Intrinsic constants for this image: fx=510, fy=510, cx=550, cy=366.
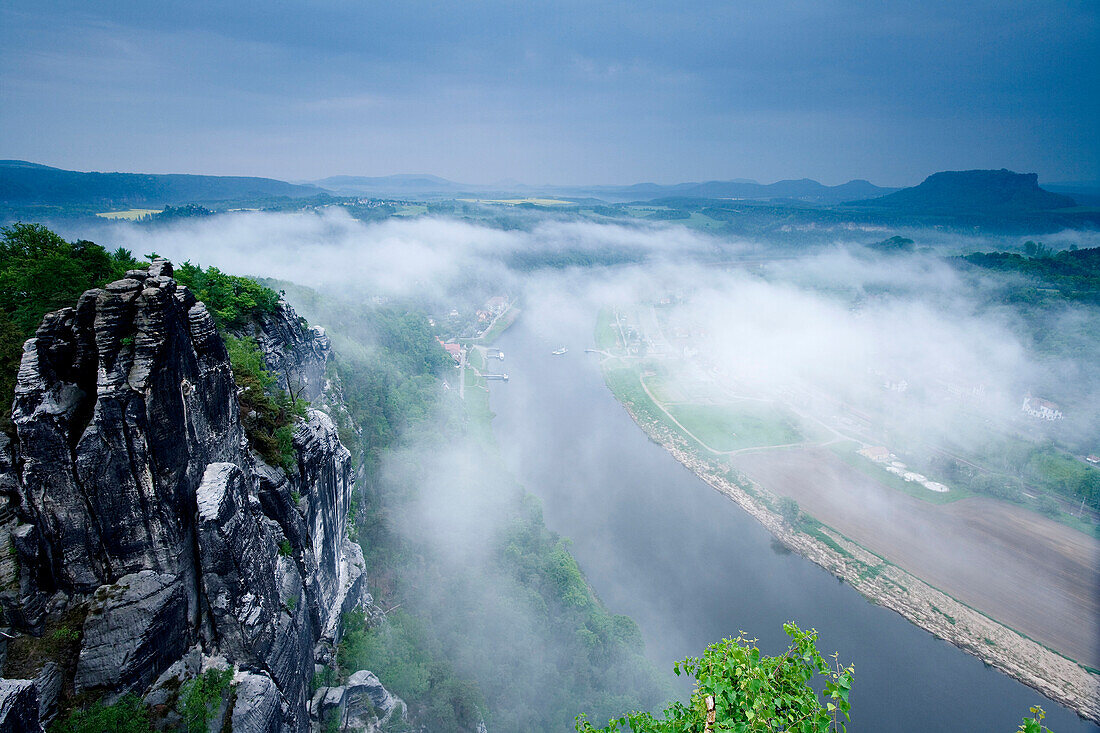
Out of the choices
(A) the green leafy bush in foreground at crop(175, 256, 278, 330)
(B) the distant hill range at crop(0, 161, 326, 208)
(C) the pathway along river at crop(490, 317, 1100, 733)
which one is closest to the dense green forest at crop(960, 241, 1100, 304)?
(C) the pathway along river at crop(490, 317, 1100, 733)

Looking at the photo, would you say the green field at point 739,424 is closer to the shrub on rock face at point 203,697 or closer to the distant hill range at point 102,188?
the shrub on rock face at point 203,697

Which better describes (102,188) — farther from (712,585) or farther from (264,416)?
(712,585)

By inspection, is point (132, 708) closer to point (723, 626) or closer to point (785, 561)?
point (723, 626)

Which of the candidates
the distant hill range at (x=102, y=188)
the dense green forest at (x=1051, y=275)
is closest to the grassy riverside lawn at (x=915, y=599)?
the dense green forest at (x=1051, y=275)

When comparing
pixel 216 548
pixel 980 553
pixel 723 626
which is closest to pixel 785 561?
pixel 723 626

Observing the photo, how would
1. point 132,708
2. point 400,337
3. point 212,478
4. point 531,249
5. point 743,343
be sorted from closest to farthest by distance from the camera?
point 132,708 < point 212,478 < point 400,337 < point 743,343 < point 531,249

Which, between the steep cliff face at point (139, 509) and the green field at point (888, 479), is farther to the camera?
the green field at point (888, 479)

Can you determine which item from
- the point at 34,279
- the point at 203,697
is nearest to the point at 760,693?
the point at 203,697
